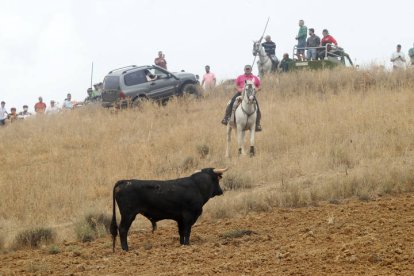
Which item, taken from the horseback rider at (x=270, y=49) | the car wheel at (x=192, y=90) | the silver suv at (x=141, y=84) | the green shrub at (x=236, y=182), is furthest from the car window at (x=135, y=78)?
the green shrub at (x=236, y=182)

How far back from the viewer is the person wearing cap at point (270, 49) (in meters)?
34.0

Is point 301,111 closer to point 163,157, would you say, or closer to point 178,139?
point 178,139

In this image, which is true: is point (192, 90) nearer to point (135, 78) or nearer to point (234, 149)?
point (135, 78)

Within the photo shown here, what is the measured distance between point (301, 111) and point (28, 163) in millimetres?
8803

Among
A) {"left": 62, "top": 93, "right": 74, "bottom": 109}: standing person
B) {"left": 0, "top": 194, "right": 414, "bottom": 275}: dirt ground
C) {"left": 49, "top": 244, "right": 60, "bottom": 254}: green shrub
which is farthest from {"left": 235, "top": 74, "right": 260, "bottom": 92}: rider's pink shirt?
{"left": 62, "top": 93, "right": 74, "bottom": 109}: standing person

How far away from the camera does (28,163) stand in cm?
2553

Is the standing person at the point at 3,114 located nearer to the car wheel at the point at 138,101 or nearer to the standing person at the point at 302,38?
the car wheel at the point at 138,101

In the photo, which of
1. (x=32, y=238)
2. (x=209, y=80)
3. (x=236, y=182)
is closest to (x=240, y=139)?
(x=236, y=182)

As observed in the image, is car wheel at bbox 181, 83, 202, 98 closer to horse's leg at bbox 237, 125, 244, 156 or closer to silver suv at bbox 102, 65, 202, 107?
silver suv at bbox 102, 65, 202, 107

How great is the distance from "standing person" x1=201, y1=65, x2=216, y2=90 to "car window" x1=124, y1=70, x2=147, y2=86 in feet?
11.9

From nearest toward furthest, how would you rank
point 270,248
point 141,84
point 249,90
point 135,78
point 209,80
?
point 270,248 → point 249,90 → point 135,78 → point 141,84 → point 209,80

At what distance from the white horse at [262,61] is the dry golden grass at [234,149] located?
65.1 inches

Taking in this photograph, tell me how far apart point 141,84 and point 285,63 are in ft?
19.6

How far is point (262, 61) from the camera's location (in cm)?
3409
